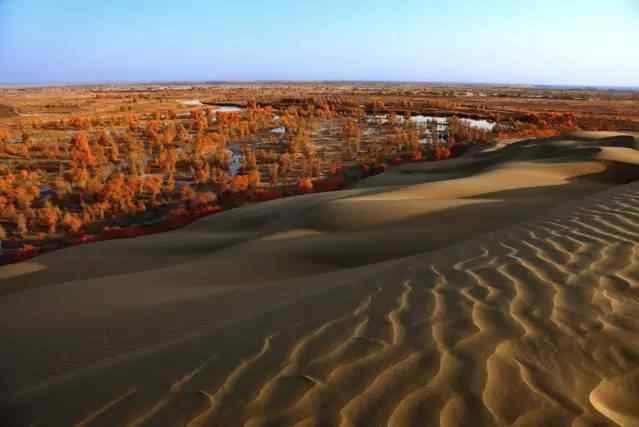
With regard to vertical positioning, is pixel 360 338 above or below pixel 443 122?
above

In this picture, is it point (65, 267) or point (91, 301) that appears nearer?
point (91, 301)

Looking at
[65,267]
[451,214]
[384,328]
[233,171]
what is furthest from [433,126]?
[384,328]

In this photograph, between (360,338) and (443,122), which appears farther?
(443,122)

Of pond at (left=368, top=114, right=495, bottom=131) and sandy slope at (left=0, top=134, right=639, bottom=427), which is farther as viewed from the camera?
pond at (left=368, top=114, right=495, bottom=131)

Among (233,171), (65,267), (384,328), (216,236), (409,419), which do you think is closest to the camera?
(409,419)

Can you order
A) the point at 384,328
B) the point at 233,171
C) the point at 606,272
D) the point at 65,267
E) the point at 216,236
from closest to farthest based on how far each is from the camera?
the point at 384,328
the point at 606,272
the point at 65,267
the point at 216,236
the point at 233,171

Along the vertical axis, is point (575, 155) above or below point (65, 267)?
above

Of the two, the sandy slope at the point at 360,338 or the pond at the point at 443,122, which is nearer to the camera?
the sandy slope at the point at 360,338

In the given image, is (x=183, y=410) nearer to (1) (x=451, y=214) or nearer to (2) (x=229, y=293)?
(2) (x=229, y=293)
